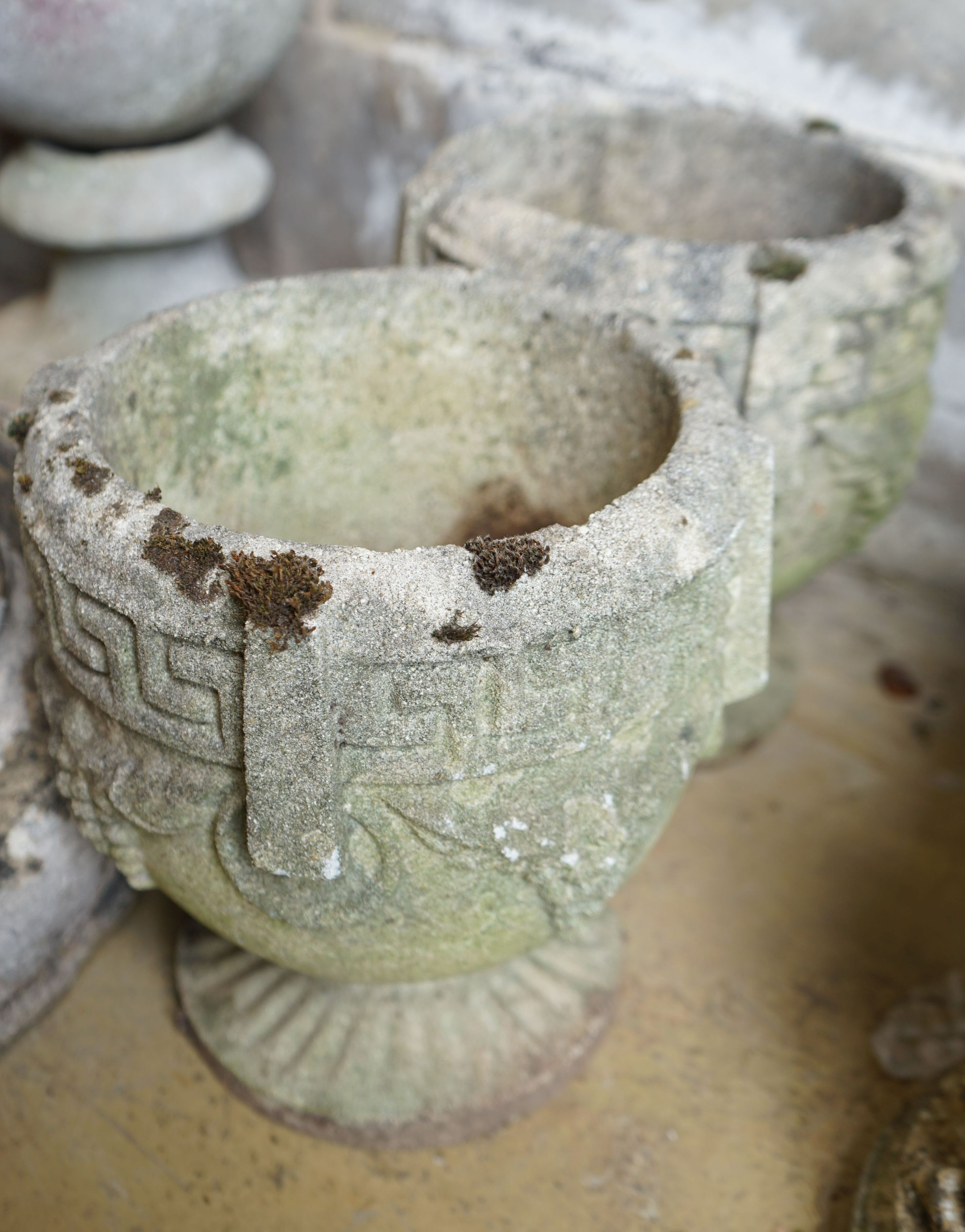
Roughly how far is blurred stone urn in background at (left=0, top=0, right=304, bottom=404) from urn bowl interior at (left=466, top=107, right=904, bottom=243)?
2.36ft

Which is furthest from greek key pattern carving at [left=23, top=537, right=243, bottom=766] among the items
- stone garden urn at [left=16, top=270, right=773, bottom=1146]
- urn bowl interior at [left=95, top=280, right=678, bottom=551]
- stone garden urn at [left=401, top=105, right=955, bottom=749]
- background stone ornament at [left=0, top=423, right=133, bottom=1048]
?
stone garden urn at [left=401, top=105, right=955, bottom=749]

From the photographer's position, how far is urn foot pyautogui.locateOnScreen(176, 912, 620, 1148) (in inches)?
64.4

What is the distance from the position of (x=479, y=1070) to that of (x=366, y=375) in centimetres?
103

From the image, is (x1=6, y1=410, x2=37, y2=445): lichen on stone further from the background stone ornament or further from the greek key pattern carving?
the background stone ornament

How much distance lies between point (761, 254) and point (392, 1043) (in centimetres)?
126

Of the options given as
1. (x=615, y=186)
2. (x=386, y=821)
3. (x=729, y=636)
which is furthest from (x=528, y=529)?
(x=615, y=186)

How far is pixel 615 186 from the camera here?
2354 mm

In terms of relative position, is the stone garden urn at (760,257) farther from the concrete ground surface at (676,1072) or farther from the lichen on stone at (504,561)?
the lichen on stone at (504,561)

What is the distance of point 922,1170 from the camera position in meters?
1.45

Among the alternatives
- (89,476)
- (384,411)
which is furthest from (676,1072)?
(89,476)

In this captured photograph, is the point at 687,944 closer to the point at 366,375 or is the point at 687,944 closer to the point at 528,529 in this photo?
the point at 528,529

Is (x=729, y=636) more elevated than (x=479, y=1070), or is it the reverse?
(x=729, y=636)

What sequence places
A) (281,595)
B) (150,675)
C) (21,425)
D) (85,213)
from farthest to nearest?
(85,213)
(21,425)
(150,675)
(281,595)

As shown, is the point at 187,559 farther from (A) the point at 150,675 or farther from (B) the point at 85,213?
(B) the point at 85,213
